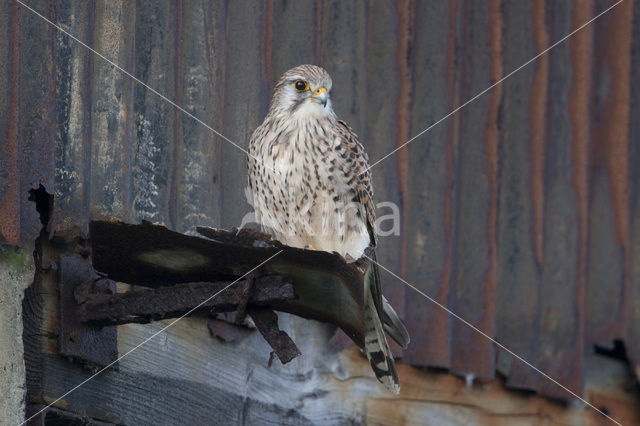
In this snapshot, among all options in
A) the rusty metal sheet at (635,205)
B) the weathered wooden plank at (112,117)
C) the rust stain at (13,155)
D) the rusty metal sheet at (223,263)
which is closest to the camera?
the rusty metal sheet at (223,263)

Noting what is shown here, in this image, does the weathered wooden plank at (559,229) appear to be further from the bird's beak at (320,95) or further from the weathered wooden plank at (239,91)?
the weathered wooden plank at (239,91)

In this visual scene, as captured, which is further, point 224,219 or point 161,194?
point 224,219

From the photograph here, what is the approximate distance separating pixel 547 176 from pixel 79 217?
215 centimetres

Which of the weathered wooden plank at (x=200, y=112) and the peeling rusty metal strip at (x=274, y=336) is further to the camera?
the weathered wooden plank at (x=200, y=112)

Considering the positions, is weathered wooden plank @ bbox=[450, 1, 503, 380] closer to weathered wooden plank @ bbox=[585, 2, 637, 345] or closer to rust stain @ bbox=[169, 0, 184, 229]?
weathered wooden plank @ bbox=[585, 2, 637, 345]

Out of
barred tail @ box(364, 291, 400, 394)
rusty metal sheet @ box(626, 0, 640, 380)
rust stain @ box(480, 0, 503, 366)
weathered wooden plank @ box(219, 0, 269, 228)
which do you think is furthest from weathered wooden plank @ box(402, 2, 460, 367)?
barred tail @ box(364, 291, 400, 394)

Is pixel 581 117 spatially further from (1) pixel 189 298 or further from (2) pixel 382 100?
(1) pixel 189 298

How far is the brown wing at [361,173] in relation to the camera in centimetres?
370

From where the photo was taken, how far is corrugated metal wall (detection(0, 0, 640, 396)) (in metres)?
3.43

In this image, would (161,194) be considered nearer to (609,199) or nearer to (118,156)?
(118,156)

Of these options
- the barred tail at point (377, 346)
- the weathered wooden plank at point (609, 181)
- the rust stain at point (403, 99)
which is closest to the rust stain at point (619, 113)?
the weathered wooden plank at point (609, 181)

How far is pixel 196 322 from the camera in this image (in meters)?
3.35

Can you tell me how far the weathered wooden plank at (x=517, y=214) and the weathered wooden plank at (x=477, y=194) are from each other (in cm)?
5

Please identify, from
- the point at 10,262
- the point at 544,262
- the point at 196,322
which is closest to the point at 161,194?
the point at 196,322
